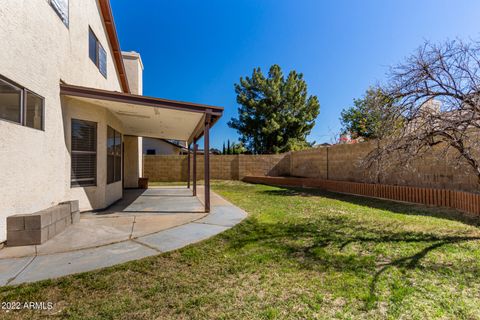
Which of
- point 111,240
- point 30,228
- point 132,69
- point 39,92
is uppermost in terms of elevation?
point 132,69

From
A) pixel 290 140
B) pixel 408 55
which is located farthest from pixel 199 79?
pixel 408 55

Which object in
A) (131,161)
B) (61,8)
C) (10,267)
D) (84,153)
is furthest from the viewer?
(131,161)

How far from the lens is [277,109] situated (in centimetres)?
2672

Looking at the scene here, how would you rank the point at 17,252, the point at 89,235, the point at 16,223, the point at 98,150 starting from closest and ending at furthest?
1. the point at 17,252
2. the point at 16,223
3. the point at 89,235
4. the point at 98,150

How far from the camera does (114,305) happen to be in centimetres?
256

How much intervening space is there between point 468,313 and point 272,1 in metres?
14.5

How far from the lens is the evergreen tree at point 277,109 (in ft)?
86.5

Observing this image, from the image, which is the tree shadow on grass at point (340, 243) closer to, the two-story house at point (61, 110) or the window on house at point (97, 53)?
the two-story house at point (61, 110)

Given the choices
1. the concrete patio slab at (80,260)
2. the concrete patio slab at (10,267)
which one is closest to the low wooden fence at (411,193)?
the concrete patio slab at (80,260)

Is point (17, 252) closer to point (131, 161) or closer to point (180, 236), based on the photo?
point (180, 236)

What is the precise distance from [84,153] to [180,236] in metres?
3.93

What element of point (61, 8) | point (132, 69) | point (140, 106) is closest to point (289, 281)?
point (140, 106)

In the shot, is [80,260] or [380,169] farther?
[380,169]

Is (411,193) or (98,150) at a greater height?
(98,150)
